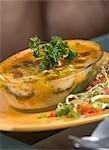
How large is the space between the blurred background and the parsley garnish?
1.19 metres

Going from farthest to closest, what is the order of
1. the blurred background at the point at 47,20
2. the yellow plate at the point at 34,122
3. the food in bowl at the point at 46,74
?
the blurred background at the point at 47,20, the food in bowl at the point at 46,74, the yellow plate at the point at 34,122

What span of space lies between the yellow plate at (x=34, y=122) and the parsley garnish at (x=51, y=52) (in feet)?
0.49

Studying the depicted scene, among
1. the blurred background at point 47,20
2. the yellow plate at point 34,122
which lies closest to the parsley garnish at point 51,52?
the yellow plate at point 34,122

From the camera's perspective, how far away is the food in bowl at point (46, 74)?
0.85 meters

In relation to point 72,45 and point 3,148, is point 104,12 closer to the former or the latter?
point 72,45

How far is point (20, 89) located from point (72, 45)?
28cm

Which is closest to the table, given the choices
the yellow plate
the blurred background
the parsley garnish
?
the yellow plate

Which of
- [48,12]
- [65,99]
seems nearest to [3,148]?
[65,99]

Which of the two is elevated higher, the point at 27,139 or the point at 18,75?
the point at 18,75

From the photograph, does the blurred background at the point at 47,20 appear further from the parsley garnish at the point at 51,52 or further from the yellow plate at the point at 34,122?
the yellow plate at the point at 34,122

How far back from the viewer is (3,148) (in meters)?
0.80

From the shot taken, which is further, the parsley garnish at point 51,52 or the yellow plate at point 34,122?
the parsley garnish at point 51,52

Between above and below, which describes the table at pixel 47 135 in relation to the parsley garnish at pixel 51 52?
below

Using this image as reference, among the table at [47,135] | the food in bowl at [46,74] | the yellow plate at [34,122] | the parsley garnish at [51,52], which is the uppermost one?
the parsley garnish at [51,52]
